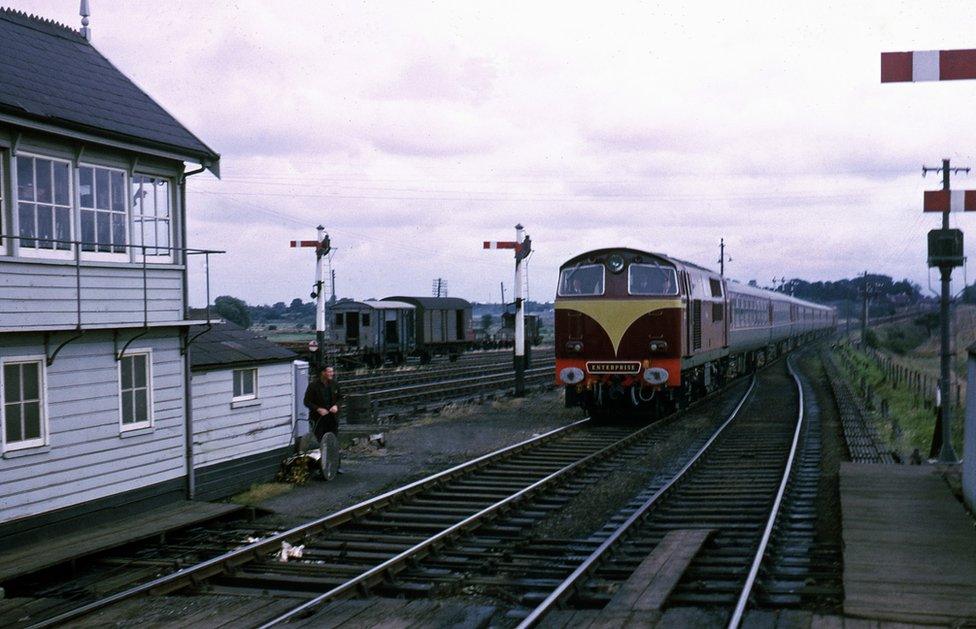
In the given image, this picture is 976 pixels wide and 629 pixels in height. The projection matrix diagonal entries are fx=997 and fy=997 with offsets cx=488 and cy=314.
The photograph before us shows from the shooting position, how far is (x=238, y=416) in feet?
42.7

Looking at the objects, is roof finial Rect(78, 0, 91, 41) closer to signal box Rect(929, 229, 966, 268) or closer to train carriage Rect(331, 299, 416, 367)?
signal box Rect(929, 229, 966, 268)

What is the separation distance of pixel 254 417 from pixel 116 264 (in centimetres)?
335

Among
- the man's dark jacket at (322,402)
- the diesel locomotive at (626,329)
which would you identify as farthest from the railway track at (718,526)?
the man's dark jacket at (322,402)

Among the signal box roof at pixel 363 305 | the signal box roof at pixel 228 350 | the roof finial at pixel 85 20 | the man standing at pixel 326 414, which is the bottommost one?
the man standing at pixel 326 414

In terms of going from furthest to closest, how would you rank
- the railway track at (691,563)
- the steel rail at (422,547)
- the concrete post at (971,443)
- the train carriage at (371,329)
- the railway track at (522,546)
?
1. the train carriage at (371,329)
2. the concrete post at (971,443)
3. the railway track at (522,546)
4. the railway track at (691,563)
5. the steel rail at (422,547)

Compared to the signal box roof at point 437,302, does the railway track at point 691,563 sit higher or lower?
lower

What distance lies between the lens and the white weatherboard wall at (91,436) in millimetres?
9398

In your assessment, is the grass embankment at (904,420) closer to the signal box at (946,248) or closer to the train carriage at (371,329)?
the signal box at (946,248)

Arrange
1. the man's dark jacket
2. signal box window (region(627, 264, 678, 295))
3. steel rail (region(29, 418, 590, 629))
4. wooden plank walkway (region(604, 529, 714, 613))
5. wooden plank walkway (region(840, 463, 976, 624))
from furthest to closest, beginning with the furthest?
signal box window (region(627, 264, 678, 295)), the man's dark jacket, steel rail (region(29, 418, 590, 629)), wooden plank walkway (region(604, 529, 714, 613)), wooden plank walkway (region(840, 463, 976, 624))

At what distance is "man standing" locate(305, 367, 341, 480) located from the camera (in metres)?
13.3

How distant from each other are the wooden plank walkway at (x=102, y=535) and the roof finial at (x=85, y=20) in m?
6.28

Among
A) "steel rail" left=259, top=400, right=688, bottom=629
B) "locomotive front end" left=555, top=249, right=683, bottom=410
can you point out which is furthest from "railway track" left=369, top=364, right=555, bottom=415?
"steel rail" left=259, top=400, right=688, bottom=629

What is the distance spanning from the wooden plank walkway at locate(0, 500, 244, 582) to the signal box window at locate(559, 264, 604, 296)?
31.1 feet

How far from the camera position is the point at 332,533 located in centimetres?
997
